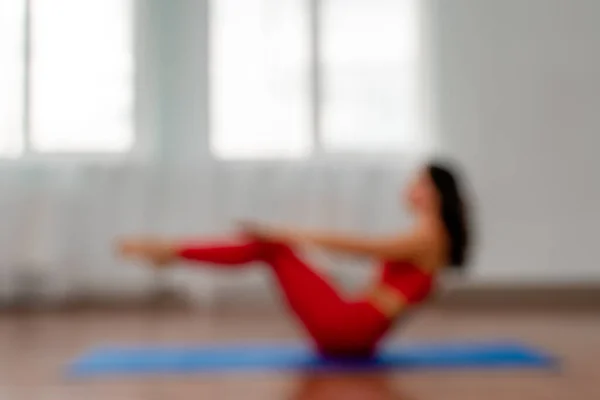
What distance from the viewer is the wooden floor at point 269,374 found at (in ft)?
3.95

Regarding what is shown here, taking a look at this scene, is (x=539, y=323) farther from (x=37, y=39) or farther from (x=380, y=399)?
(x=37, y=39)

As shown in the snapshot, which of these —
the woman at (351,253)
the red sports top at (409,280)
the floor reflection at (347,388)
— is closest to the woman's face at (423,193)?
the woman at (351,253)

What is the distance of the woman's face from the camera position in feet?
5.12

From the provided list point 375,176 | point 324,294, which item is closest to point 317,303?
point 324,294

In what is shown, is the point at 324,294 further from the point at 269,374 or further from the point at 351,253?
the point at 269,374

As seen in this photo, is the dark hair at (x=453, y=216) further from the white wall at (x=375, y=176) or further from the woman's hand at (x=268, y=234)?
the white wall at (x=375, y=176)

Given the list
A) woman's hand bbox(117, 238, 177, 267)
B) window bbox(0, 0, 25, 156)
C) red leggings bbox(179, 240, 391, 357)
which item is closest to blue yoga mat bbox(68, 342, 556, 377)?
red leggings bbox(179, 240, 391, 357)

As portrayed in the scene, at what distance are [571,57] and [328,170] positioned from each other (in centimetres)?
77

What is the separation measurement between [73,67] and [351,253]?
142cm

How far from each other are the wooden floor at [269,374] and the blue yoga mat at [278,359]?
6cm

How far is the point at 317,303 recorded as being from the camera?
5.00 feet

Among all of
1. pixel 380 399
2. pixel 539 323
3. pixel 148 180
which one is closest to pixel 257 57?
pixel 148 180

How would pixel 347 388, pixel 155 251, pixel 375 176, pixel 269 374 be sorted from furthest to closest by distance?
pixel 375 176 < pixel 155 251 < pixel 269 374 < pixel 347 388

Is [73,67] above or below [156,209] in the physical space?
above
